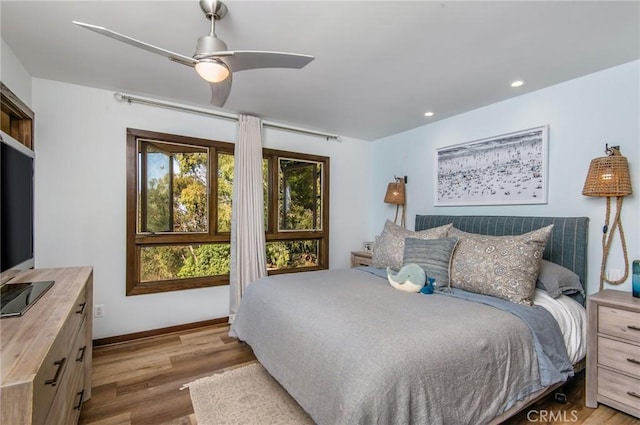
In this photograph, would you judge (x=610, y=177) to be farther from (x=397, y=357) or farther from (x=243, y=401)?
(x=243, y=401)

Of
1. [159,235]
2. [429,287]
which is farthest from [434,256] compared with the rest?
[159,235]

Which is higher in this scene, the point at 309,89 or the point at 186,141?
the point at 309,89

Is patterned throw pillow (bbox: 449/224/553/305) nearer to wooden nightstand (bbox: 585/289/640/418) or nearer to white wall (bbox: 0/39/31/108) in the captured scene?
wooden nightstand (bbox: 585/289/640/418)

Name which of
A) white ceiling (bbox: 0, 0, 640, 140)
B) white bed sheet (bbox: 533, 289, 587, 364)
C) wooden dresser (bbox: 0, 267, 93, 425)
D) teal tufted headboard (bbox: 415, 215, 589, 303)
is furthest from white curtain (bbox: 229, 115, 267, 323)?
white bed sheet (bbox: 533, 289, 587, 364)

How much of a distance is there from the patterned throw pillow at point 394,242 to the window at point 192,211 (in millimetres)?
1320

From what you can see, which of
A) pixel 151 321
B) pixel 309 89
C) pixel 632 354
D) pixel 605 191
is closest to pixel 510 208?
pixel 605 191

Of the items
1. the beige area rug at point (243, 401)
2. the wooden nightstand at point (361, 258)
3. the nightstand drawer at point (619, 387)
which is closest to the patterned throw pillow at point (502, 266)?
the nightstand drawer at point (619, 387)

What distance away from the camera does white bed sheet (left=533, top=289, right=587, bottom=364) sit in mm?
1954

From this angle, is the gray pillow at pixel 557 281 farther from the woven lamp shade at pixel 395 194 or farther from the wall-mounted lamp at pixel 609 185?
the woven lamp shade at pixel 395 194

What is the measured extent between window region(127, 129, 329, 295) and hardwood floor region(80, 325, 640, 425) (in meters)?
0.58

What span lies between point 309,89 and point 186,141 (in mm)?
1495

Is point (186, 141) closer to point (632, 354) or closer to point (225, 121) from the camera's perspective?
point (225, 121)

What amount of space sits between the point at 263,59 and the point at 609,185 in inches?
98.7

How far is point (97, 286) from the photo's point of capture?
113 inches
